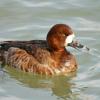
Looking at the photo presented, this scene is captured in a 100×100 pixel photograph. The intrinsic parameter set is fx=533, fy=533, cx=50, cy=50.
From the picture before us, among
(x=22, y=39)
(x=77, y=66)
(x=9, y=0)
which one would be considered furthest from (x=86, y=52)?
(x=9, y=0)

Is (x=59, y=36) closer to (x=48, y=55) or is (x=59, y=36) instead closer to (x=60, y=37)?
(x=60, y=37)

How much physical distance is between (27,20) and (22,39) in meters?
0.90

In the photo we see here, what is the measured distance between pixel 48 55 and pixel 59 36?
0.40 meters

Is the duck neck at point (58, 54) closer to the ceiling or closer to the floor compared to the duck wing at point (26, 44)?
closer to the floor

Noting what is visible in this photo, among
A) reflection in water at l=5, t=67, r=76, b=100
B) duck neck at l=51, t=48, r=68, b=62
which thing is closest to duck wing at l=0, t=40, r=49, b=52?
duck neck at l=51, t=48, r=68, b=62

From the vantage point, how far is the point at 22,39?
10.7m

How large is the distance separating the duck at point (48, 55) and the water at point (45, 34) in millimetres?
149

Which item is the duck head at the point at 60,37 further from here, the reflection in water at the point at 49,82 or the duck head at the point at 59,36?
the reflection in water at the point at 49,82

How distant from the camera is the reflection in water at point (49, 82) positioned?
8.83 meters

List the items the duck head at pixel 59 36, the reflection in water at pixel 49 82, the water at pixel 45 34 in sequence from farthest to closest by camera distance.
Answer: the duck head at pixel 59 36 → the reflection in water at pixel 49 82 → the water at pixel 45 34

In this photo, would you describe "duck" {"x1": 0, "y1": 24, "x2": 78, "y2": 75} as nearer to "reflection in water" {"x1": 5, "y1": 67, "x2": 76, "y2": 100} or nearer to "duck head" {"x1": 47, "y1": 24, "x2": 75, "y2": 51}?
"duck head" {"x1": 47, "y1": 24, "x2": 75, "y2": 51}

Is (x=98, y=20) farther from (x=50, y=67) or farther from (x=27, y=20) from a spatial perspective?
(x=50, y=67)

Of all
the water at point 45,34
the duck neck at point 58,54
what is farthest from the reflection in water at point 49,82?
the duck neck at point 58,54

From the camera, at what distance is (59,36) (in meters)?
9.52
